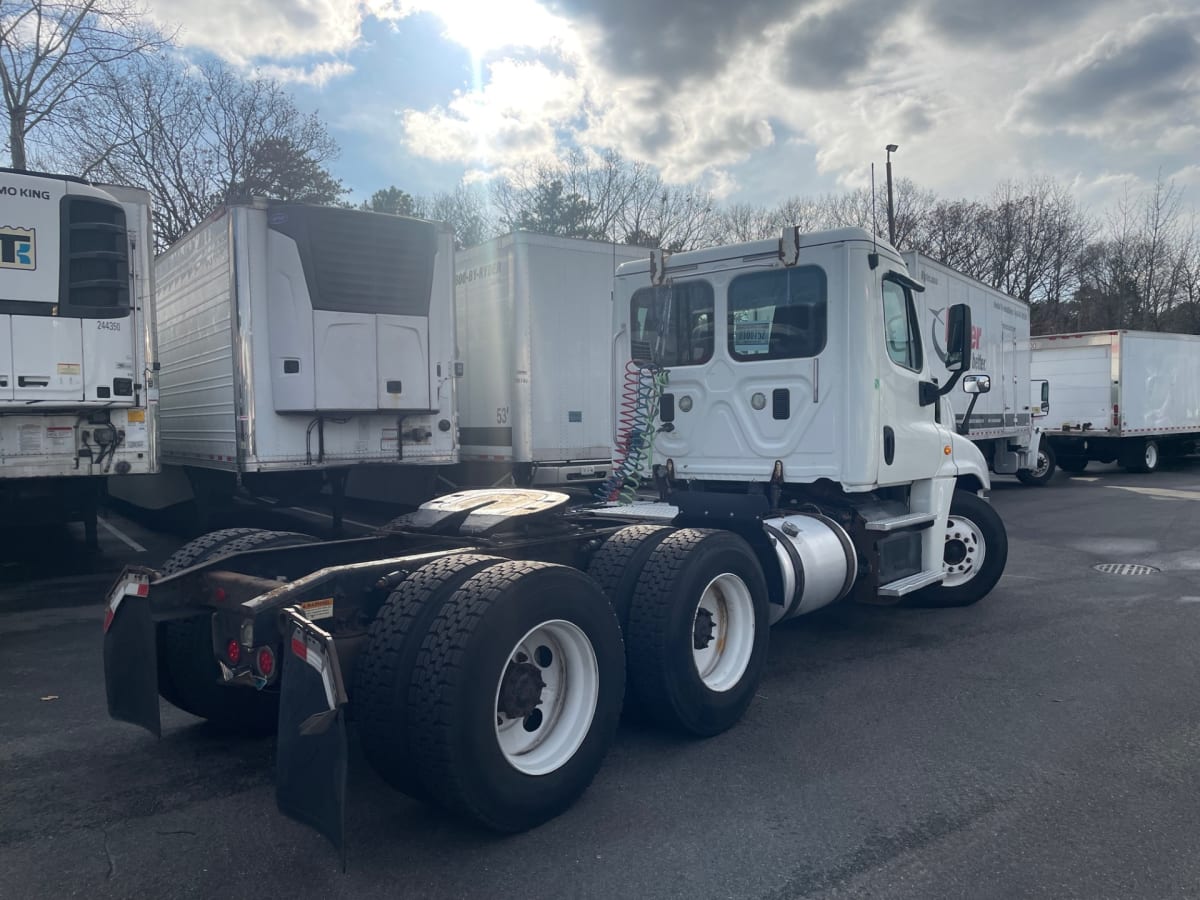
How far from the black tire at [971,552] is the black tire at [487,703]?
4.72 m

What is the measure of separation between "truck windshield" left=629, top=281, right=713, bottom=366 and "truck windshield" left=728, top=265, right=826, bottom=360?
231 millimetres

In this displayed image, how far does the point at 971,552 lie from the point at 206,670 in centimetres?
598

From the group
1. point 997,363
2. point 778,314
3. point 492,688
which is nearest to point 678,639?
point 492,688

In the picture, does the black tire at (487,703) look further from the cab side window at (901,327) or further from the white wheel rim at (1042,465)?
the white wheel rim at (1042,465)

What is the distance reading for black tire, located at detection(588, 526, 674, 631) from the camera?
4391 millimetres

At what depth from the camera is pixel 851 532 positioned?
6.19 m

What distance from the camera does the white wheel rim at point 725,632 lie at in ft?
15.2

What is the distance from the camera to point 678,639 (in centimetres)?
427

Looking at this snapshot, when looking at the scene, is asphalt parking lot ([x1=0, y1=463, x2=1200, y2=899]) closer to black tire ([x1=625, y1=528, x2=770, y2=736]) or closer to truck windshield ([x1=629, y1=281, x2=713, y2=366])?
black tire ([x1=625, y1=528, x2=770, y2=736])

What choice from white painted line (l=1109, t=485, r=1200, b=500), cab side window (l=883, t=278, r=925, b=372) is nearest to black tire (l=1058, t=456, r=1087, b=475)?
white painted line (l=1109, t=485, r=1200, b=500)

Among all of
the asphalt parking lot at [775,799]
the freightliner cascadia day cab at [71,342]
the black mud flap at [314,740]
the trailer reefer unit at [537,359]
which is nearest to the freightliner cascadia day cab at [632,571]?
the black mud flap at [314,740]

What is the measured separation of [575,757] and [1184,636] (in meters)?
5.31

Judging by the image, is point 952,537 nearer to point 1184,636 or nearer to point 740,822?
point 1184,636

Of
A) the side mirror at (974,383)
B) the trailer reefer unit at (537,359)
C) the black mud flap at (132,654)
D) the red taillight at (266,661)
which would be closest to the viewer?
the red taillight at (266,661)
